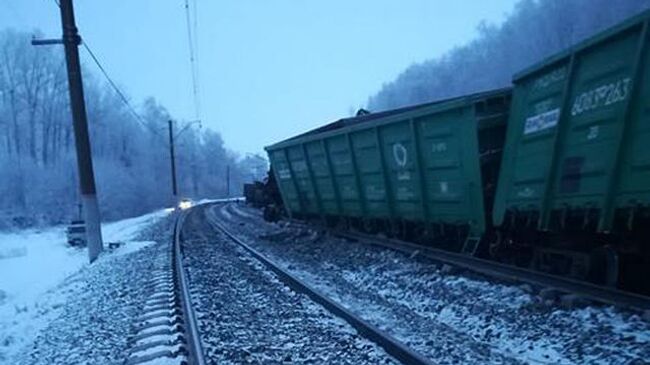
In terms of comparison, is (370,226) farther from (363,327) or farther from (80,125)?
(363,327)

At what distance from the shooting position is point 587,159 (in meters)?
8.37

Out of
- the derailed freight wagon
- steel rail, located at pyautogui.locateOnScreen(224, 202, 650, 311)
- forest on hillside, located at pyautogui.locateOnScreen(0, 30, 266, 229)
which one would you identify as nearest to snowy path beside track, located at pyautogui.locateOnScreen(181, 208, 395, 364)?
steel rail, located at pyautogui.locateOnScreen(224, 202, 650, 311)

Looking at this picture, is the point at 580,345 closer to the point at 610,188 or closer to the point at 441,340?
the point at 441,340

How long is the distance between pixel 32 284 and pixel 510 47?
71.9 meters

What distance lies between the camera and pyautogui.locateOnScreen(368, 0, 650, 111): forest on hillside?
229 feet

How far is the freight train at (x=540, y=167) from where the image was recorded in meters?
7.67

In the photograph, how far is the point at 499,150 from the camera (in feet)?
37.8

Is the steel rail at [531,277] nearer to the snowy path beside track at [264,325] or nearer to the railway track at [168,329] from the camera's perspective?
the snowy path beside track at [264,325]

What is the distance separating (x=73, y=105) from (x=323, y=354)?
15405 mm

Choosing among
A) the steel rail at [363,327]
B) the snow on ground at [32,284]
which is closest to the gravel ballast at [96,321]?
the snow on ground at [32,284]

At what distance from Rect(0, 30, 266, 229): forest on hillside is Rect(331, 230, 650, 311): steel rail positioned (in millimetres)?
49273

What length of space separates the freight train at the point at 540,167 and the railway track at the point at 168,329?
4.92 meters

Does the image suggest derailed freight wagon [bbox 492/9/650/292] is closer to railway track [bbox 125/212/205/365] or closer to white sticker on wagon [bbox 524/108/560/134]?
white sticker on wagon [bbox 524/108/560/134]

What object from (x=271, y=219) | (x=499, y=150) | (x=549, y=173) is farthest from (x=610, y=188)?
(x=271, y=219)
